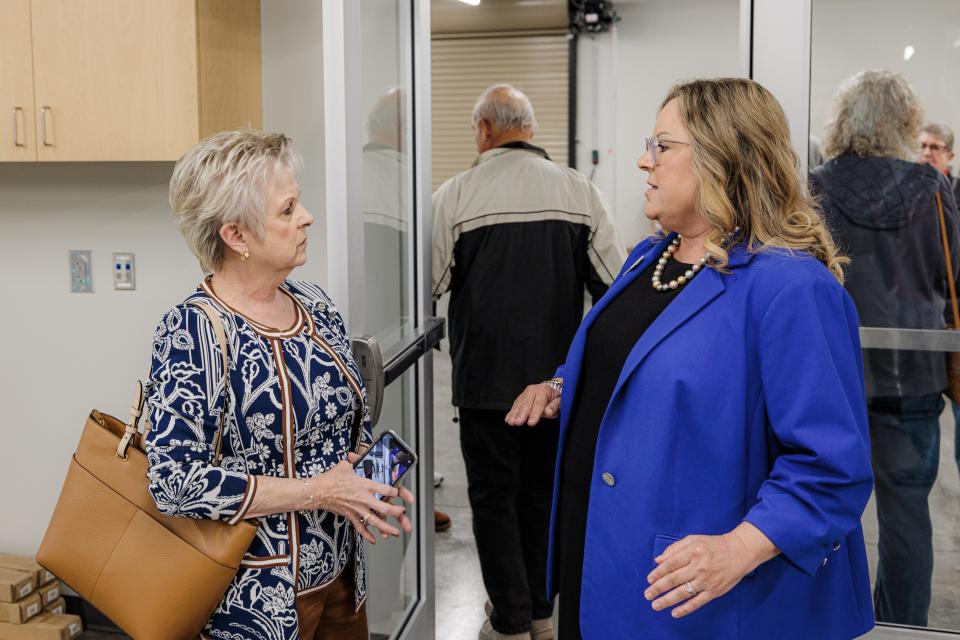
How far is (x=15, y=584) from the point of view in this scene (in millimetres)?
3105

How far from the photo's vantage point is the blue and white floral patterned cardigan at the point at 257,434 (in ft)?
4.78

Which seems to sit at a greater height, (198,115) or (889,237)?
(198,115)

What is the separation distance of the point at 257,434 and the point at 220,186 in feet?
1.39

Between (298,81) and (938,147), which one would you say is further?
(298,81)

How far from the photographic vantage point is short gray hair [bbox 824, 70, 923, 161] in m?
2.25

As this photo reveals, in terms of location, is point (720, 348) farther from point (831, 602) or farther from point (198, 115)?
point (198, 115)

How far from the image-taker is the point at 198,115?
2602mm

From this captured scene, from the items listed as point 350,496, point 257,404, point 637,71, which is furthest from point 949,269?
point 637,71

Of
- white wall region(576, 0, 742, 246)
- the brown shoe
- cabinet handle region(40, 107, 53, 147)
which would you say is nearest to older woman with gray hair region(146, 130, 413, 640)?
cabinet handle region(40, 107, 53, 147)

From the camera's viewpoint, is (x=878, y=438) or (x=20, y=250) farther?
(x=20, y=250)

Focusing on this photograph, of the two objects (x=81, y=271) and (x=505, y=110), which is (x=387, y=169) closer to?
(x=505, y=110)

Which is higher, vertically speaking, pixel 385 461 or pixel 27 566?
pixel 385 461

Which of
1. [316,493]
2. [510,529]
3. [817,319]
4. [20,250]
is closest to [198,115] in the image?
[20,250]

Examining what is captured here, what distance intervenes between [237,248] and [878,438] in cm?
184
